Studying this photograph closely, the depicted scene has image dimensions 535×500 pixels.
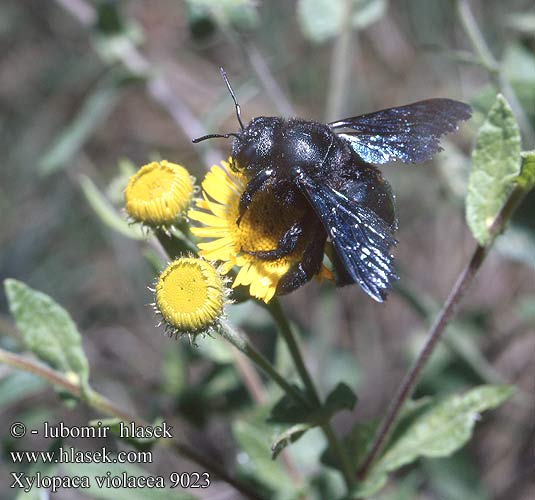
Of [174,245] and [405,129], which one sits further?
[405,129]

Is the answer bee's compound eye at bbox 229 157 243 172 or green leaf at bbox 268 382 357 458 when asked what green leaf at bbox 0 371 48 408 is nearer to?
green leaf at bbox 268 382 357 458

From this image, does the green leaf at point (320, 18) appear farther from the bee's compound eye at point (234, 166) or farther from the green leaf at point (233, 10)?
the bee's compound eye at point (234, 166)

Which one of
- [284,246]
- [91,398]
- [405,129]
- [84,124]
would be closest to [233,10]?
[84,124]

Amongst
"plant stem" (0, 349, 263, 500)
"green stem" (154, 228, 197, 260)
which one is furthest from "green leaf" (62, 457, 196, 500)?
"green stem" (154, 228, 197, 260)

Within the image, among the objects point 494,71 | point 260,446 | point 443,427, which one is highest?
point 494,71

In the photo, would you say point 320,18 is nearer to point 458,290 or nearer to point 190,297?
point 458,290

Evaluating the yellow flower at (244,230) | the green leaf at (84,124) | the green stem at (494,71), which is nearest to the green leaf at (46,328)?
the yellow flower at (244,230)

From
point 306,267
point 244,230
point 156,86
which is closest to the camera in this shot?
point 306,267

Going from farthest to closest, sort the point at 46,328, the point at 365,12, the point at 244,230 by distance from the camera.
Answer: the point at 365,12 → the point at 46,328 → the point at 244,230
